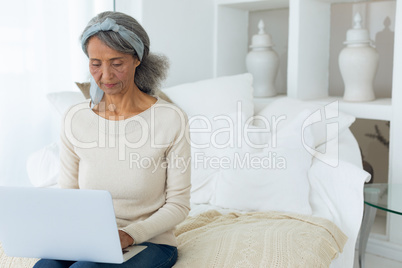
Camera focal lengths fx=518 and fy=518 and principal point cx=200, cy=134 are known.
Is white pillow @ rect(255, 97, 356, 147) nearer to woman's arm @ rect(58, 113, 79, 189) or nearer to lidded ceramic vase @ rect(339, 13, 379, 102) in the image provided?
lidded ceramic vase @ rect(339, 13, 379, 102)

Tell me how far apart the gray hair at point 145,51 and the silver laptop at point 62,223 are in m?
0.45

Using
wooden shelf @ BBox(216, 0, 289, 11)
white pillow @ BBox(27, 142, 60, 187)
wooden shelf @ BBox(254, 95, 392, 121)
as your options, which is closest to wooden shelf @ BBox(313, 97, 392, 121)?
wooden shelf @ BBox(254, 95, 392, 121)

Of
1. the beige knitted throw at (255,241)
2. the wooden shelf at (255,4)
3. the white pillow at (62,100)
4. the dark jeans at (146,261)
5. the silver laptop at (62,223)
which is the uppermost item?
the wooden shelf at (255,4)

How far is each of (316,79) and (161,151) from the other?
1.64 meters

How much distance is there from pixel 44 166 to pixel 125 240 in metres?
0.98

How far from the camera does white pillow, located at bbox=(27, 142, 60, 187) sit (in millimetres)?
2113

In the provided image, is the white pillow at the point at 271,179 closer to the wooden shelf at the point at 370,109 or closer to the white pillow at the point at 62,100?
the wooden shelf at the point at 370,109

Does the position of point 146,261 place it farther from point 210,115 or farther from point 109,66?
point 210,115

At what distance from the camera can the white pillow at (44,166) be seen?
2113 mm

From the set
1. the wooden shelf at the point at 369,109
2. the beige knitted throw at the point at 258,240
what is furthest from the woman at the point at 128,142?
the wooden shelf at the point at 369,109

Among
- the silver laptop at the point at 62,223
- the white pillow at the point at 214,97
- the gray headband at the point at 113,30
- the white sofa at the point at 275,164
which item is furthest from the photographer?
the white pillow at the point at 214,97

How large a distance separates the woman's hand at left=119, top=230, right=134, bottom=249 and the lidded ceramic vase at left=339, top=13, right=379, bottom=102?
66.3 inches

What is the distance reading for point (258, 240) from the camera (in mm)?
1583

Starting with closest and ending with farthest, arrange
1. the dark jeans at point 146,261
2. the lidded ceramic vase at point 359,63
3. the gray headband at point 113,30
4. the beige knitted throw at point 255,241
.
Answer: the dark jeans at point 146,261, the gray headband at point 113,30, the beige knitted throw at point 255,241, the lidded ceramic vase at point 359,63
